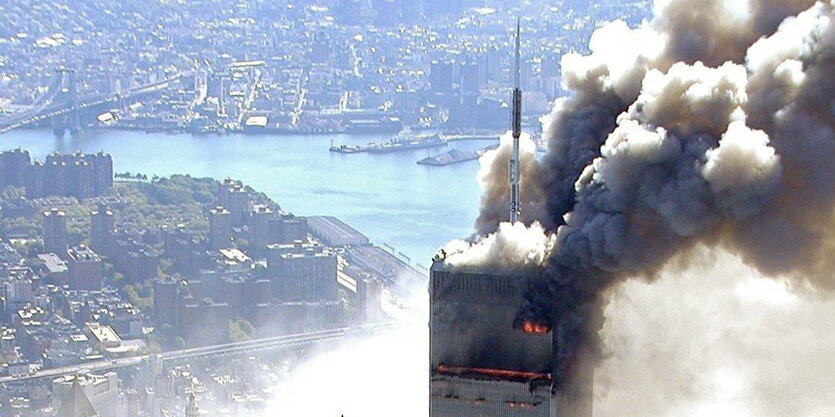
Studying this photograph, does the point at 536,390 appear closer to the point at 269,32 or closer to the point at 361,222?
the point at 361,222

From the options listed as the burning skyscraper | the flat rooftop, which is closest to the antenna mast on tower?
the burning skyscraper

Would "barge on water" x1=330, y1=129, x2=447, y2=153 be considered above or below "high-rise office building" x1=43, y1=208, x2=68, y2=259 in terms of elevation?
above

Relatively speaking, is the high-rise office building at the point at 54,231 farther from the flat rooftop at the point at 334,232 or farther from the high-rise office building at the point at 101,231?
the flat rooftop at the point at 334,232

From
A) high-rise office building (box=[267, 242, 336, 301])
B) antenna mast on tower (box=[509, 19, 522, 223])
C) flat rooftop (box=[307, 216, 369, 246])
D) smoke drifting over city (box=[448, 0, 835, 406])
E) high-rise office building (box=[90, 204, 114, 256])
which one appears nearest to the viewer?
smoke drifting over city (box=[448, 0, 835, 406])

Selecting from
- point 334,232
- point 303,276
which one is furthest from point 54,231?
point 303,276

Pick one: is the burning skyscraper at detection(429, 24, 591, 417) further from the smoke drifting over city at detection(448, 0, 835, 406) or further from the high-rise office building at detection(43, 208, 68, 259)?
the high-rise office building at detection(43, 208, 68, 259)

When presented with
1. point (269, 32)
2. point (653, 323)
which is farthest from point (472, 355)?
point (269, 32)
